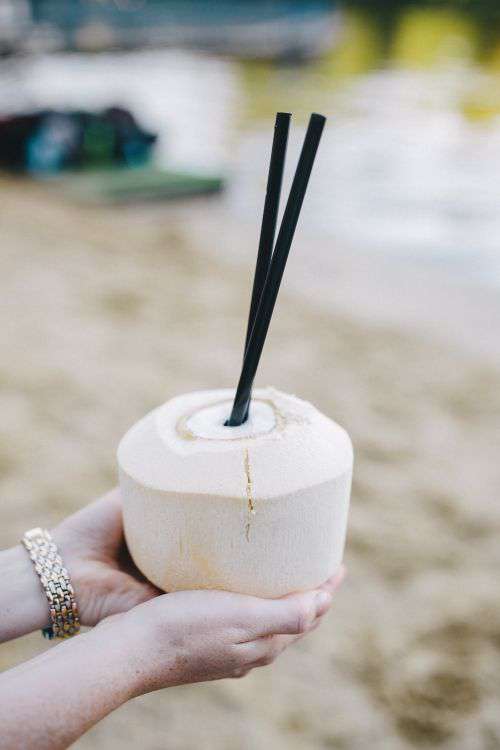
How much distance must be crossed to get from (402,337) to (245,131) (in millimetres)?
7119

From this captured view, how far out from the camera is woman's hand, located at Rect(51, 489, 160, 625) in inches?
41.3

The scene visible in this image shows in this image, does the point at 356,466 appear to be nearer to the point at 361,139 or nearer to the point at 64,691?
the point at 64,691

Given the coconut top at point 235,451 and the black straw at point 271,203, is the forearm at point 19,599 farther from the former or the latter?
the black straw at point 271,203

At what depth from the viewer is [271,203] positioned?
0.85m

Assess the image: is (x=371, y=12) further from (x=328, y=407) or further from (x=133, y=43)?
(x=328, y=407)

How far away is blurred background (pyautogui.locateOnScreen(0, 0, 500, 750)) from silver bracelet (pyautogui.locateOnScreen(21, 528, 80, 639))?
1.65 feet

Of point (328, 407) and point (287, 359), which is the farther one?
point (287, 359)

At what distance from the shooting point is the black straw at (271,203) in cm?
80

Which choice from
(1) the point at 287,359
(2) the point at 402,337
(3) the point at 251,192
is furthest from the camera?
(3) the point at 251,192

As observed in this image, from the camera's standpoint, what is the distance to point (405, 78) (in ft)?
52.2

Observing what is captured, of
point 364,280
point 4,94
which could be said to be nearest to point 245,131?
point 4,94

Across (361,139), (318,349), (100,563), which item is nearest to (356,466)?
(318,349)

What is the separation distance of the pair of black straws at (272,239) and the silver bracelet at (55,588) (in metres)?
0.37

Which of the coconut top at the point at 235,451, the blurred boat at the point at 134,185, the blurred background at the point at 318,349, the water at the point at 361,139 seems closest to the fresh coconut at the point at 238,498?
the coconut top at the point at 235,451
